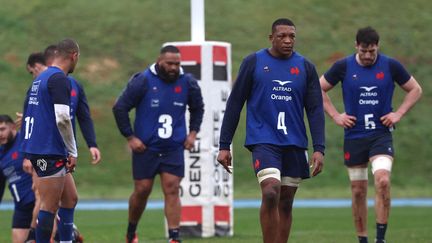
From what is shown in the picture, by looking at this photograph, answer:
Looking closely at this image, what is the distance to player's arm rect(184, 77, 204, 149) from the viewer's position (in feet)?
44.9

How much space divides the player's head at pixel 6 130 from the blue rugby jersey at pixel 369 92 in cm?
390

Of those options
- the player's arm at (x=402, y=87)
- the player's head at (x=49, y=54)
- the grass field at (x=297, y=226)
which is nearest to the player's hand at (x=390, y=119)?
the player's arm at (x=402, y=87)

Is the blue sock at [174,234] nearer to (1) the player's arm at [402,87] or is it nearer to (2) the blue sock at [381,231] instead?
(2) the blue sock at [381,231]

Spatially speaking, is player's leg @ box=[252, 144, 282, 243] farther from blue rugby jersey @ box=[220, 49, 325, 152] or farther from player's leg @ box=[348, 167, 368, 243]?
player's leg @ box=[348, 167, 368, 243]

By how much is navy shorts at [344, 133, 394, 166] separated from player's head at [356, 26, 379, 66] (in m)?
0.86

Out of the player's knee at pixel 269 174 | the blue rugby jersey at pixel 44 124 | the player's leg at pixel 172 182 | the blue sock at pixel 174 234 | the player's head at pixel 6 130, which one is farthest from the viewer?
the player's leg at pixel 172 182

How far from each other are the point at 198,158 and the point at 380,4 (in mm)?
27377

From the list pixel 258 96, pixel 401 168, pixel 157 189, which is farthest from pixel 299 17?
pixel 258 96

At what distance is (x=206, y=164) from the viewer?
15867 mm

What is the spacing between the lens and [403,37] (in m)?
39.0

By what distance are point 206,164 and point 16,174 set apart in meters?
3.43

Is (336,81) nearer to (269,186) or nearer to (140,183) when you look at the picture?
A: (140,183)

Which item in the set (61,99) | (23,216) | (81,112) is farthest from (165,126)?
(61,99)

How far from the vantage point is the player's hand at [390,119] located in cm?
1256
